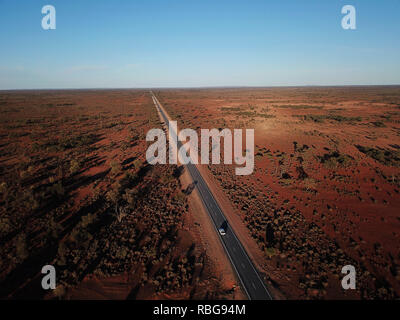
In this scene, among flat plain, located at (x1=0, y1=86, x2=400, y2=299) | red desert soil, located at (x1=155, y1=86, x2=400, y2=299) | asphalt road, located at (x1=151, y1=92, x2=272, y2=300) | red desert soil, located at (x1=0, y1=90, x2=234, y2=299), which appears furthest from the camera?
red desert soil, located at (x1=155, y1=86, x2=400, y2=299)

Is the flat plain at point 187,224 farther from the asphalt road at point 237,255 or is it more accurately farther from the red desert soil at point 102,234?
the asphalt road at point 237,255

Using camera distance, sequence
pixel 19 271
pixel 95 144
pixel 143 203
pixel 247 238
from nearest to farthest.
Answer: pixel 19 271
pixel 247 238
pixel 143 203
pixel 95 144

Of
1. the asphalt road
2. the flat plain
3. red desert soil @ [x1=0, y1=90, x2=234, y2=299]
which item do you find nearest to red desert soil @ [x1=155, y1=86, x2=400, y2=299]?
the flat plain

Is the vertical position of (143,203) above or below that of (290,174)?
below

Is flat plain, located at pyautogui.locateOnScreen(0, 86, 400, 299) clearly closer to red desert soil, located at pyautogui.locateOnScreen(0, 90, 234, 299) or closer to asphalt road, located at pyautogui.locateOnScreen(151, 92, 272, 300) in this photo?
red desert soil, located at pyautogui.locateOnScreen(0, 90, 234, 299)

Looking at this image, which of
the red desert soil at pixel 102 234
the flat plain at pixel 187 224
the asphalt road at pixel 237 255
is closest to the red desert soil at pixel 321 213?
the flat plain at pixel 187 224

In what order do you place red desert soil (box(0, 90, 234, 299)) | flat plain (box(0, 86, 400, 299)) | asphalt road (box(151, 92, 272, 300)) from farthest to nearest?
flat plain (box(0, 86, 400, 299)) < red desert soil (box(0, 90, 234, 299)) < asphalt road (box(151, 92, 272, 300))

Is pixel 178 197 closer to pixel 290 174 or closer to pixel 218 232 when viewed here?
pixel 218 232
